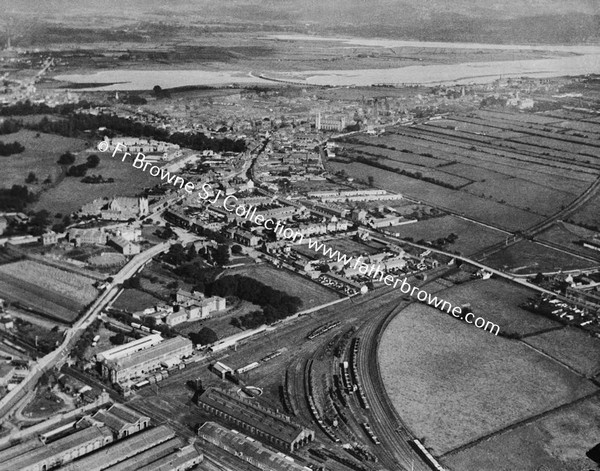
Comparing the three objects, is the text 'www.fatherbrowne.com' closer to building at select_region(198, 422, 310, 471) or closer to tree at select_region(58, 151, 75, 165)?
tree at select_region(58, 151, 75, 165)

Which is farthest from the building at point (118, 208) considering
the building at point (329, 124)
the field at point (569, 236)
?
the building at point (329, 124)

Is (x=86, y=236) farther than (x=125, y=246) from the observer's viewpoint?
Yes

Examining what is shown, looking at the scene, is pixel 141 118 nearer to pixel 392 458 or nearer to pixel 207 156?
pixel 207 156

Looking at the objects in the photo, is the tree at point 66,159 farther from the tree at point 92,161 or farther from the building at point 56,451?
the building at point 56,451

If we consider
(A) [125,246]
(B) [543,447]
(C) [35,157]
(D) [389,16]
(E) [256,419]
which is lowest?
(B) [543,447]

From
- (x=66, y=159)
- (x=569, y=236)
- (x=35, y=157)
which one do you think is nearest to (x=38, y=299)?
(x=35, y=157)

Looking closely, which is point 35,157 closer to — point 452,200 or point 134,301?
point 134,301

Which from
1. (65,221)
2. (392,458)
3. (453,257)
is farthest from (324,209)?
(392,458)

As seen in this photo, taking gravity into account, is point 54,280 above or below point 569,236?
above
